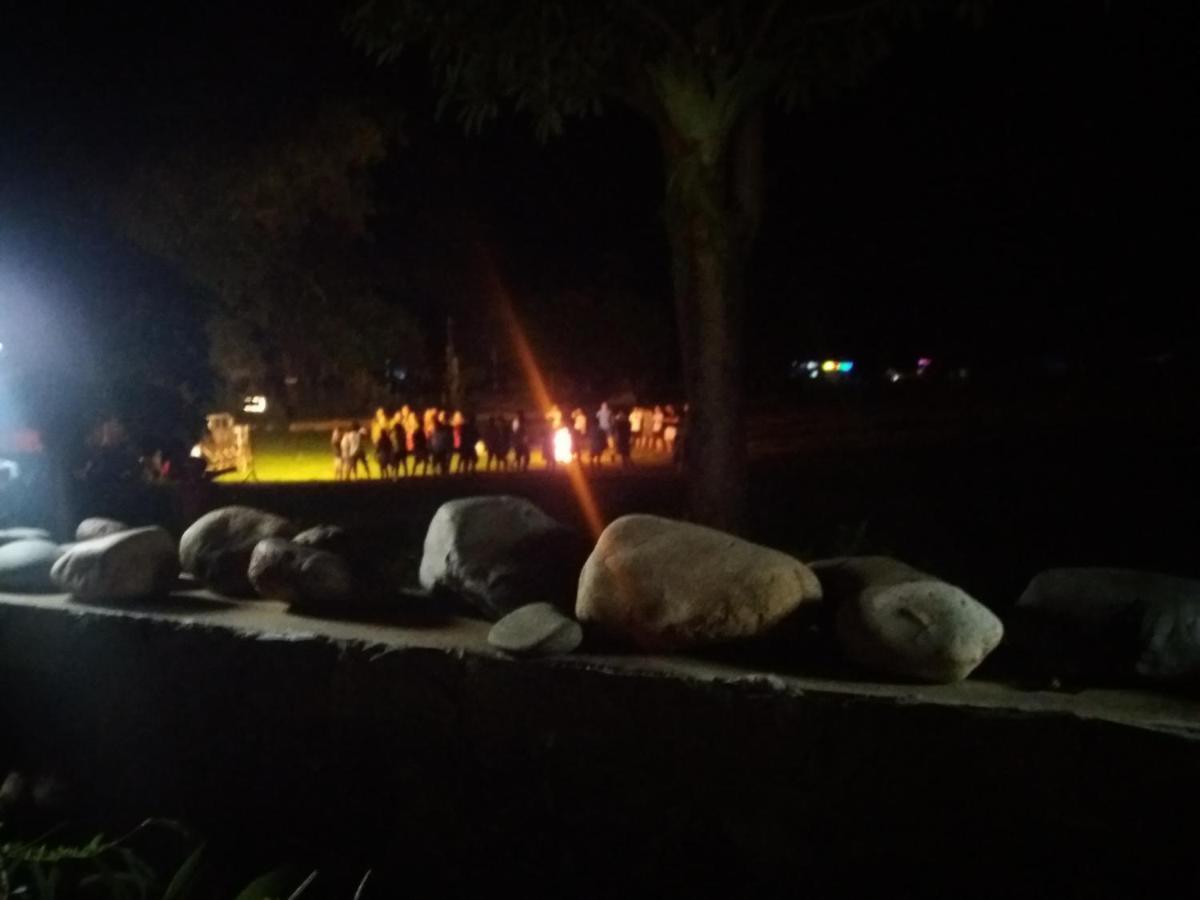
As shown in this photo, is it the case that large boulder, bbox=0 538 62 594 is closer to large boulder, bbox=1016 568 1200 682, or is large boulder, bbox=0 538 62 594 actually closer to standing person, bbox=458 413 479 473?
large boulder, bbox=1016 568 1200 682

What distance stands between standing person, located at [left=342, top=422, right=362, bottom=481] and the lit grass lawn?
330mm

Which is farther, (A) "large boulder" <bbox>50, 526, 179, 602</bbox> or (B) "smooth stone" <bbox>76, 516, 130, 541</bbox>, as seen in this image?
(B) "smooth stone" <bbox>76, 516, 130, 541</bbox>

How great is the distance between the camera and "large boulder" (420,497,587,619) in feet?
14.6

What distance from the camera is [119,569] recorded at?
5.07 m

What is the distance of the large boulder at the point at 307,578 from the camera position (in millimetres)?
4699

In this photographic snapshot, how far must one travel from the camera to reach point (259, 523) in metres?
5.40

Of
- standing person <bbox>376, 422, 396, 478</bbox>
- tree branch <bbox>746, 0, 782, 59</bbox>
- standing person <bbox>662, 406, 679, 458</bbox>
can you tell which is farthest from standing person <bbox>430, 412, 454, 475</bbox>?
tree branch <bbox>746, 0, 782, 59</bbox>

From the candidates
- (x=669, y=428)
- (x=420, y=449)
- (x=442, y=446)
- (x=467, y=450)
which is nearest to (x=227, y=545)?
(x=442, y=446)

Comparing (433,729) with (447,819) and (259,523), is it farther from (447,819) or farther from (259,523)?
(259,523)

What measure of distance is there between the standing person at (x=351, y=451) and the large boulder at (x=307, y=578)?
15234mm

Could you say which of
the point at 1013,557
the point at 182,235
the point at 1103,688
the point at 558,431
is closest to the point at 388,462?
the point at 558,431

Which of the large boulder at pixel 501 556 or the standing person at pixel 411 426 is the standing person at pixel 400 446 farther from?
the large boulder at pixel 501 556

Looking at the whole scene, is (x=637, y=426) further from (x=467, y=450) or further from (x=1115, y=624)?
(x=1115, y=624)

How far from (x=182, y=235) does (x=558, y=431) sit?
11440mm
